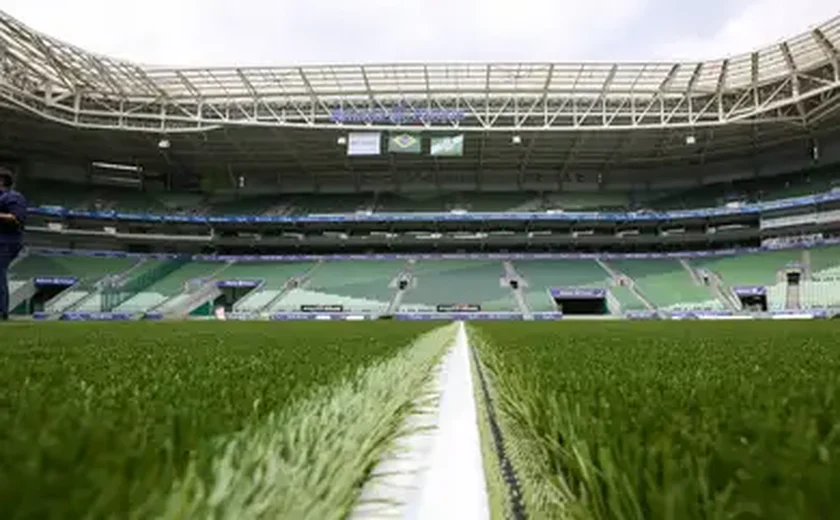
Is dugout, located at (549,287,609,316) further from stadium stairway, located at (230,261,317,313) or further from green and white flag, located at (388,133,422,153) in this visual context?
stadium stairway, located at (230,261,317,313)

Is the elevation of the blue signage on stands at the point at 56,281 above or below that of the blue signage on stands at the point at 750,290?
below

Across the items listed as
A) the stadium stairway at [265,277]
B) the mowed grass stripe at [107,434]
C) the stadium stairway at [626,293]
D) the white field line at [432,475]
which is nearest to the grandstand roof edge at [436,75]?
the stadium stairway at [626,293]

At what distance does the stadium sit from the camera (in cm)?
90

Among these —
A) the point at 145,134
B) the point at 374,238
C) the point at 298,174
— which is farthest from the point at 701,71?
the point at 145,134

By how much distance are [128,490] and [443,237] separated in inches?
1593

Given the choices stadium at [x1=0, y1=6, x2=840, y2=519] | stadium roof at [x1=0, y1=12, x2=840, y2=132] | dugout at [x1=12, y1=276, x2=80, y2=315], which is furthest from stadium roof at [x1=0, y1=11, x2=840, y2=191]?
dugout at [x1=12, y1=276, x2=80, y2=315]

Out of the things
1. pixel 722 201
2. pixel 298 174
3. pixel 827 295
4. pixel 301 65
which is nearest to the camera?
pixel 301 65

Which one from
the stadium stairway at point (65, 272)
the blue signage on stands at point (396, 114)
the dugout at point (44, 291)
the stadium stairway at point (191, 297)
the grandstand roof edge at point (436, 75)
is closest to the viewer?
the grandstand roof edge at point (436, 75)

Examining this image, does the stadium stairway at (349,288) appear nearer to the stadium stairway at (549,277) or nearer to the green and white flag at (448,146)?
the stadium stairway at (549,277)

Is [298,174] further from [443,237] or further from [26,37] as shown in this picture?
[26,37]

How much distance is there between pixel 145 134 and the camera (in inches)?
1352

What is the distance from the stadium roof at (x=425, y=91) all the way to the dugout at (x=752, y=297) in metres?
9.51

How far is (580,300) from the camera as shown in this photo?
126 ft

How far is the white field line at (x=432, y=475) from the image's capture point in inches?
44.9
